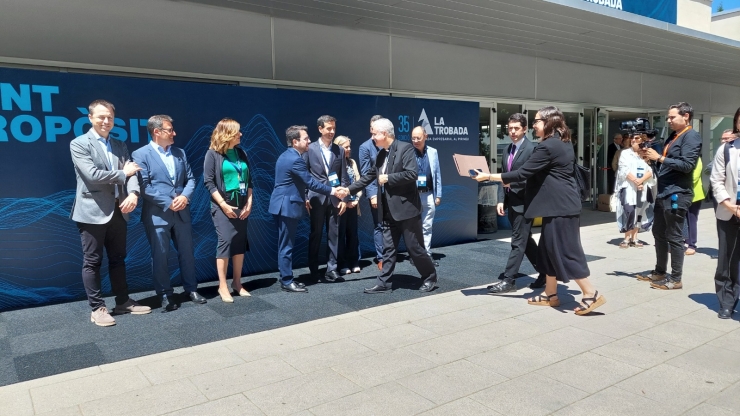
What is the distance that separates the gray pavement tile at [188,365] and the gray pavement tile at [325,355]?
1.35 ft

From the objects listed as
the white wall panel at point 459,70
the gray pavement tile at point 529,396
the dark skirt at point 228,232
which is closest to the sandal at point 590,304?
the gray pavement tile at point 529,396

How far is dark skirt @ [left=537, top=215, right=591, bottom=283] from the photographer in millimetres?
4867

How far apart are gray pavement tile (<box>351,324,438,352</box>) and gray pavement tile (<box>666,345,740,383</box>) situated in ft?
6.06

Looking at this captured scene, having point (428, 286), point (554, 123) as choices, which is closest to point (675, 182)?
point (554, 123)

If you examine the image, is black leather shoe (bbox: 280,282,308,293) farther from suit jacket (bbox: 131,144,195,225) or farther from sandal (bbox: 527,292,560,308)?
sandal (bbox: 527,292,560,308)

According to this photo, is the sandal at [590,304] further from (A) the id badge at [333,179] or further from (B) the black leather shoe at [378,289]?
(A) the id badge at [333,179]

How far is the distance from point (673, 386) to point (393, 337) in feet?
6.69

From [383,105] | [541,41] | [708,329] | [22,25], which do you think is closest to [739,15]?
[541,41]

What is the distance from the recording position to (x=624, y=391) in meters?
3.42

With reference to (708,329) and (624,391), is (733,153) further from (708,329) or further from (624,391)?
(624,391)

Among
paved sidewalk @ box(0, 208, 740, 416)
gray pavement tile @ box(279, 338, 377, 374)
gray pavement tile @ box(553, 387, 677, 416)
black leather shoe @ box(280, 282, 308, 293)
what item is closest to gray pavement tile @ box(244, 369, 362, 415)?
paved sidewalk @ box(0, 208, 740, 416)

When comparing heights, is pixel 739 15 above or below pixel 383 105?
above

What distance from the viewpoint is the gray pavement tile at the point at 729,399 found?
10.4ft

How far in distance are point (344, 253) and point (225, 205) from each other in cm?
210
